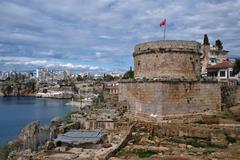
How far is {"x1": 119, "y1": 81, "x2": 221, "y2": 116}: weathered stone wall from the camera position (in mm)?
17516

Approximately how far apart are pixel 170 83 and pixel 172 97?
80 centimetres

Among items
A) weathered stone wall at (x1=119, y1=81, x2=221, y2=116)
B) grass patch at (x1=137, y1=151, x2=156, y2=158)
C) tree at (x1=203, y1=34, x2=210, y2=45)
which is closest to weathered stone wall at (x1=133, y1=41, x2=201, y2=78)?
weathered stone wall at (x1=119, y1=81, x2=221, y2=116)

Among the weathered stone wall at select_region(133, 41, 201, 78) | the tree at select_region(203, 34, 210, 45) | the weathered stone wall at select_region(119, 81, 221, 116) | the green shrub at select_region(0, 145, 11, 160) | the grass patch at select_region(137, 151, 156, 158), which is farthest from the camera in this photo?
the tree at select_region(203, 34, 210, 45)

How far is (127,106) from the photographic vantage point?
2038 centimetres

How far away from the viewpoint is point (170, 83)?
1766cm

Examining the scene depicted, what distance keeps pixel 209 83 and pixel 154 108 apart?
4160 mm

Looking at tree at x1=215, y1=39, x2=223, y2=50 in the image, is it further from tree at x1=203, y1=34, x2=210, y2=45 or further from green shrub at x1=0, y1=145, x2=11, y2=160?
green shrub at x1=0, y1=145, x2=11, y2=160

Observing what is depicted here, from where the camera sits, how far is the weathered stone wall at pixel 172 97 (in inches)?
690

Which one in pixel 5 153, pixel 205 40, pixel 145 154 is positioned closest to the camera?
pixel 145 154

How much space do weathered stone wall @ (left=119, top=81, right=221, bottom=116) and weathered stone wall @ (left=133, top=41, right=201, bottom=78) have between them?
3.05 ft

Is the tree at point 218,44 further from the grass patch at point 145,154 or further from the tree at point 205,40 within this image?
the grass patch at point 145,154

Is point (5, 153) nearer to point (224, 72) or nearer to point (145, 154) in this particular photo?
point (145, 154)

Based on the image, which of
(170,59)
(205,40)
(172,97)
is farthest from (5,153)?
(205,40)

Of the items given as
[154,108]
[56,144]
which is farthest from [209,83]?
[56,144]
